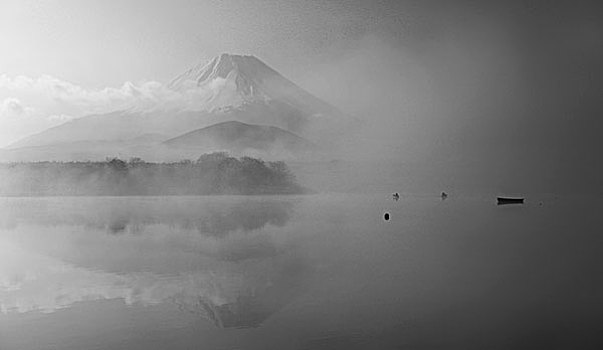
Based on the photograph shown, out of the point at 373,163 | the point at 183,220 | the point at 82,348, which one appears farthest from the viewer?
the point at 373,163

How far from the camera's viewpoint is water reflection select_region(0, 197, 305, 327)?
609cm

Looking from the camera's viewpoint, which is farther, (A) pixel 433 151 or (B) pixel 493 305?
(A) pixel 433 151

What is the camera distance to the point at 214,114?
9352 mm

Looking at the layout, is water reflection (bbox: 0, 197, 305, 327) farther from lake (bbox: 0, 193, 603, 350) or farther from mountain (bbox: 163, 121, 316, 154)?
mountain (bbox: 163, 121, 316, 154)

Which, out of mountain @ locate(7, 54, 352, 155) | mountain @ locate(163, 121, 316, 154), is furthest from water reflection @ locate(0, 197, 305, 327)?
mountain @ locate(7, 54, 352, 155)

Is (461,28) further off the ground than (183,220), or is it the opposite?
(461,28)

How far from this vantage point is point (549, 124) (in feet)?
30.7

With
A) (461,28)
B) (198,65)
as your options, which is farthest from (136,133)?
(461,28)

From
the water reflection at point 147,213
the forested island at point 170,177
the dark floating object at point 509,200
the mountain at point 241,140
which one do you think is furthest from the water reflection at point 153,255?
the dark floating object at point 509,200

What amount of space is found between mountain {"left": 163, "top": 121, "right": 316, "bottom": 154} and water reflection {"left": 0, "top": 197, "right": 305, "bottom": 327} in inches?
27.6

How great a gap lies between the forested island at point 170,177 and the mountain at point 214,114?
1.24ft

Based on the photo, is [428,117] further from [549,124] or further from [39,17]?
[39,17]

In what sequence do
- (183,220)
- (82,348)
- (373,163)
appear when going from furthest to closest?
(373,163) < (183,220) < (82,348)

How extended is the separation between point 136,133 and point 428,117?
3.80 meters
